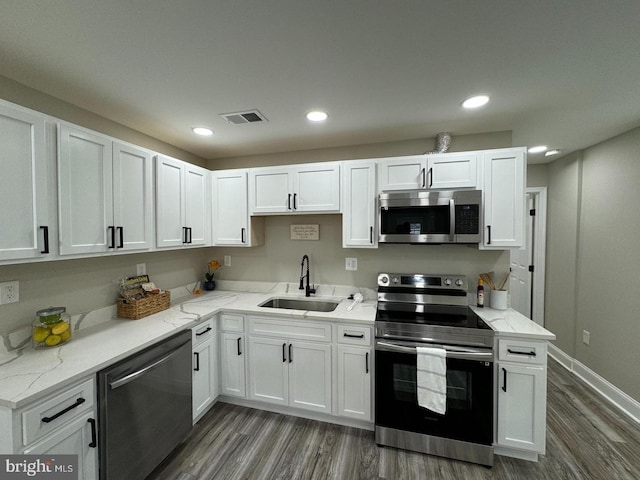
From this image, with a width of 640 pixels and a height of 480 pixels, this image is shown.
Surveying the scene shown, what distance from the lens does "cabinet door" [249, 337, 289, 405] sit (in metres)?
2.27

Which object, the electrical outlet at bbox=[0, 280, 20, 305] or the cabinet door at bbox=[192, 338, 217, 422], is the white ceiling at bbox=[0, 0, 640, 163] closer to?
the electrical outlet at bbox=[0, 280, 20, 305]

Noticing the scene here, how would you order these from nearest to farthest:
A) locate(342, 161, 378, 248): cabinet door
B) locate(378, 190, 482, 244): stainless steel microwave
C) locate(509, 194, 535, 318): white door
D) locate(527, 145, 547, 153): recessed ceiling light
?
locate(378, 190, 482, 244): stainless steel microwave, locate(342, 161, 378, 248): cabinet door, locate(527, 145, 547, 153): recessed ceiling light, locate(509, 194, 535, 318): white door

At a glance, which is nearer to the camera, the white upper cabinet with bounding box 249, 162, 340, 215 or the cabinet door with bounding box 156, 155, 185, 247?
the cabinet door with bounding box 156, 155, 185, 247

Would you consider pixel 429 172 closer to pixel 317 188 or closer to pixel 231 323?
pixel 317 188

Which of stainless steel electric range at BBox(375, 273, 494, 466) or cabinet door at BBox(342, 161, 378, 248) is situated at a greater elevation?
cabinet door at BBox(342, 161, 378, 248)

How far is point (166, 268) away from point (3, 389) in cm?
155

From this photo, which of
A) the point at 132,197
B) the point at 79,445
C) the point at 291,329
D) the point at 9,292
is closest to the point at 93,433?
the point at 79,445

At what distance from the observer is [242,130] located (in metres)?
2.34

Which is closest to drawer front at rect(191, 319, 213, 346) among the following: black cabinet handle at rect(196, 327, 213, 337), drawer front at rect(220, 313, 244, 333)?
black cabinet handle at rect(196, 327, 213, 337)

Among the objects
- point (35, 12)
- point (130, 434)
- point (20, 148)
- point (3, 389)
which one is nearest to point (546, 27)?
point (35, 12)

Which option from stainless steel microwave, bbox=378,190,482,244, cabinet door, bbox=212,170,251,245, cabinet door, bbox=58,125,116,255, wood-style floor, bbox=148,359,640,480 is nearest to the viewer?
cabinet door, bbox=58,125,116,255

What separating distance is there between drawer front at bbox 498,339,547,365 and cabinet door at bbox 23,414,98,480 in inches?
99.7

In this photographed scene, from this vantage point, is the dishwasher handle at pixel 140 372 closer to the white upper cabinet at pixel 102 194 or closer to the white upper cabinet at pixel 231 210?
the white upper cabinet at pixel 102 194

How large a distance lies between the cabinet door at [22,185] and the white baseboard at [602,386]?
4.53 metres
